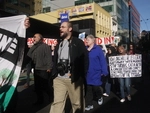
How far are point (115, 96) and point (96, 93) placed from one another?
59.2 inches

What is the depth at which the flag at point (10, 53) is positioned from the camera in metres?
4.21

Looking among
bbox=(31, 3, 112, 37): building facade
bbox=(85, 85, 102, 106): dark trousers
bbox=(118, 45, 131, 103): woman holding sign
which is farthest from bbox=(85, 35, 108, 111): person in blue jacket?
bbox=(31, 3, 112, 37): building facade

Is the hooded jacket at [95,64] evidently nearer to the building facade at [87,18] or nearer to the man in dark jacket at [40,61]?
the man in dark jacket at [40,61]

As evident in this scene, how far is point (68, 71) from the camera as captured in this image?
3.74 m

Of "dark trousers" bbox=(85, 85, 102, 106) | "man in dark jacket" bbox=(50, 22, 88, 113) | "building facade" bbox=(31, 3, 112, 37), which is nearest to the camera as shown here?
"man in dark jacket" bbox=(50, 22, 88, 113)

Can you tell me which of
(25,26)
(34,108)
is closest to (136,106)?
(34,108)

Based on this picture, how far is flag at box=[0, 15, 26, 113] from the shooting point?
4211 millimetres

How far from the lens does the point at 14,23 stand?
4477 mm

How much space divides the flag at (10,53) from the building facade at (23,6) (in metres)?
63.1

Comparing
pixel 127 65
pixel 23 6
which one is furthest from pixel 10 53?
pixel 23 6

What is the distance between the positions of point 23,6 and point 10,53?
73.4 m

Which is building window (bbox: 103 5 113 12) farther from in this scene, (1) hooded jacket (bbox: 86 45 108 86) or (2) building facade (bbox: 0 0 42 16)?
(1) hooded jacket (bbox: 86 45 108 86)

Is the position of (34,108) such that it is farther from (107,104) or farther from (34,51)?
(107,104)

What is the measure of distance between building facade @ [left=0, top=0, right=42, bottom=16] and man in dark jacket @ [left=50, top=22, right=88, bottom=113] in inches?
2522
